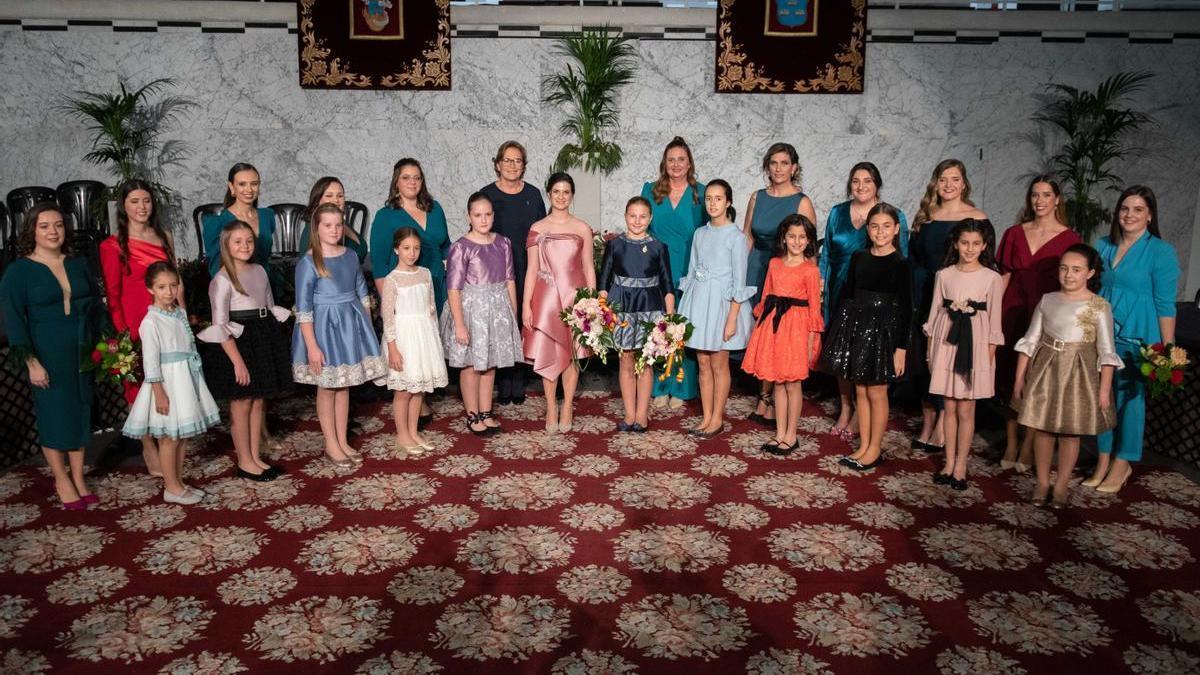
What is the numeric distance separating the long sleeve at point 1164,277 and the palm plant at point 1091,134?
4082mm

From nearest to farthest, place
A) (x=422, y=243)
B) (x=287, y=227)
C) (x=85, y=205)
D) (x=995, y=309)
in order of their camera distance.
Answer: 1. (x=995, y=309)
2. (x=422, y=243)
3. (x=287, y=227)
4. (x=85, y=205)

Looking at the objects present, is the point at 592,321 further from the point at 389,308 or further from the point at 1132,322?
the point at 1132,322

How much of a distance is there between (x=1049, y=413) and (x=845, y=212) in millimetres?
2101

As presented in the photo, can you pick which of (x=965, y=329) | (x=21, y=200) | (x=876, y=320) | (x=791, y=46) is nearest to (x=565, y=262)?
(x=876, y=320)

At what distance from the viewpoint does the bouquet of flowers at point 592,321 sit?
5.92 meters

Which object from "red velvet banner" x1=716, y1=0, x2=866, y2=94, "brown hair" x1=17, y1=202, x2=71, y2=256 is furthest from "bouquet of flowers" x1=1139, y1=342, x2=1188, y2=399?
"brown hair" x1=17, y1=202, x2=71, y2=256

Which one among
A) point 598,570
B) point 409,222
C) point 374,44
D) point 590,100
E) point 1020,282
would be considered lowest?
point 598,570

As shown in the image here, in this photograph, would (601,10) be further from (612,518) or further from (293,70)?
(612,518)

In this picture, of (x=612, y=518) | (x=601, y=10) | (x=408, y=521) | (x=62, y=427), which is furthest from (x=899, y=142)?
(x=62, y=427)

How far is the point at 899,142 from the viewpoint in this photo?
9.59 m

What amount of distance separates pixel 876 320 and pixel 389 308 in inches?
122

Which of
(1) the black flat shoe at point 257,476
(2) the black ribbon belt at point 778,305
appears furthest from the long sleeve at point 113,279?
(2) the black ribbon belt at point 778,305

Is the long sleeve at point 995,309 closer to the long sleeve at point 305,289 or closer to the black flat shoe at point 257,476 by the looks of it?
the long sleeve at point 305,289

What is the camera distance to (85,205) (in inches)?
355
